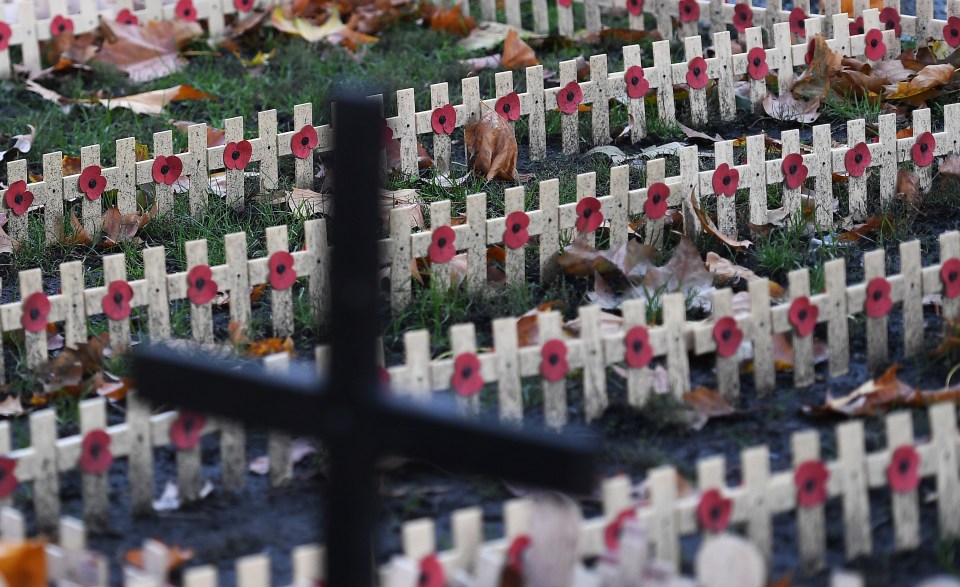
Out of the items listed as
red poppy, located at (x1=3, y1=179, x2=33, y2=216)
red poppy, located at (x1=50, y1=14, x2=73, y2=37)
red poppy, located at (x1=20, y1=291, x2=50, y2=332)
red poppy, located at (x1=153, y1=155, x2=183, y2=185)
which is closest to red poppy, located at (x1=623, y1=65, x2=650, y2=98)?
red poppy, located at (x1=153, y1=155, x2=183, y2=185)

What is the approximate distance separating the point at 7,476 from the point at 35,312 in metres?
0.88

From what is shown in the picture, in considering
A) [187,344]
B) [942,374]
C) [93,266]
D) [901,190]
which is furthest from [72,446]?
[901,190]

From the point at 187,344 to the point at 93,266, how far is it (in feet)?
3.13

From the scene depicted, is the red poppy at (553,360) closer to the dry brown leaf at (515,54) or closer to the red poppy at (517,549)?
the red poppy at (517,549)

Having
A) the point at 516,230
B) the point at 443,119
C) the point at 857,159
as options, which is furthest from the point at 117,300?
the point at 857,159

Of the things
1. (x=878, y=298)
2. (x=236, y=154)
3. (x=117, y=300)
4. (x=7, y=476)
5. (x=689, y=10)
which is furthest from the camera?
(x=689, y=10)

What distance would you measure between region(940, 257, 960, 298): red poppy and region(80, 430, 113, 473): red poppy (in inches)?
89.4

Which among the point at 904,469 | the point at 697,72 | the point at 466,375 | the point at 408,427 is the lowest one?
the point at 904,469

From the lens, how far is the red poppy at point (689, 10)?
6555 millimetres

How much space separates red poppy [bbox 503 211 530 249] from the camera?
13.8 feet

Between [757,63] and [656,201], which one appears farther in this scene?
[757,63]

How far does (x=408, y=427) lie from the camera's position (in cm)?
219

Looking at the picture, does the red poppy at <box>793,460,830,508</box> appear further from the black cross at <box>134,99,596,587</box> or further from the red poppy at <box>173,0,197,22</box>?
the red poppy at <box>173,0,197,22</box>

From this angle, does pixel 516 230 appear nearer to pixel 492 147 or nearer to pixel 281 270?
pixel 281 270
